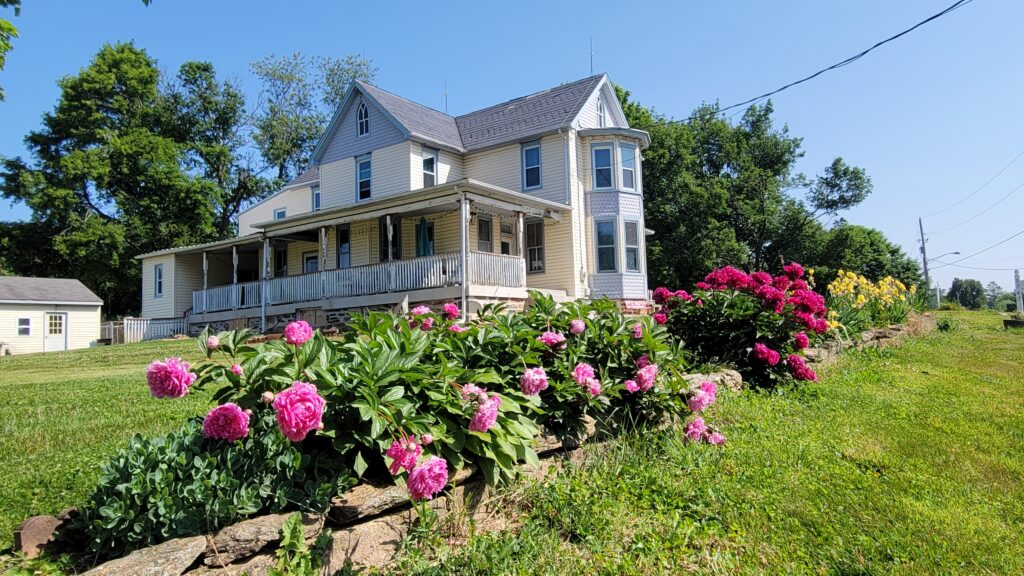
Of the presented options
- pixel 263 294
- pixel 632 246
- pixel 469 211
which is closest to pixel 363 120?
pixel 263 294

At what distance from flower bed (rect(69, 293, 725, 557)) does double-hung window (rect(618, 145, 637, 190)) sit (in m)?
16.8

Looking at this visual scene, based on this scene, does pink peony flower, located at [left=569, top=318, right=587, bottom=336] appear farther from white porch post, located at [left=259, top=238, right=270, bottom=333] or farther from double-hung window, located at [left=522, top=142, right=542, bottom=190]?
white porch post, located at [left=259, top=238, right=270, bottom=333]

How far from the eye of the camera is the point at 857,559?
2.91m

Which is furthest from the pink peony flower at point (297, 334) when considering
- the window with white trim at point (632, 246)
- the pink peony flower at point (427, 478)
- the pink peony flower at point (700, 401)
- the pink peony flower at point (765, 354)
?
the window with white trim at point (632, 246)

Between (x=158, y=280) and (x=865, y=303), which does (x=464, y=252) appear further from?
(x=158, y=280)

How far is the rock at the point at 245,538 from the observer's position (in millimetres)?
2365

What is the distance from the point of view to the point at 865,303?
12.1 meters

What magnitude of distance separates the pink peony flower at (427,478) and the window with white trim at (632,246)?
1759cm

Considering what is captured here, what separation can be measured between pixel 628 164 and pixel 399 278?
326 inches

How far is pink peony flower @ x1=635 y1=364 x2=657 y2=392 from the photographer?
12.9ft

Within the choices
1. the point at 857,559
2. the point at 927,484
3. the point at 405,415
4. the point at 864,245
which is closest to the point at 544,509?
the point at 405,415

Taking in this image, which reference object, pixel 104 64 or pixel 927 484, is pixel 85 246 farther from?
pixel 927 484

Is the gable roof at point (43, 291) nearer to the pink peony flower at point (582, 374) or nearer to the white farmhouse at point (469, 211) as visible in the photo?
the white farmhouse at point (469, 211)

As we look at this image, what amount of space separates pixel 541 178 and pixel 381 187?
5.15 metres
